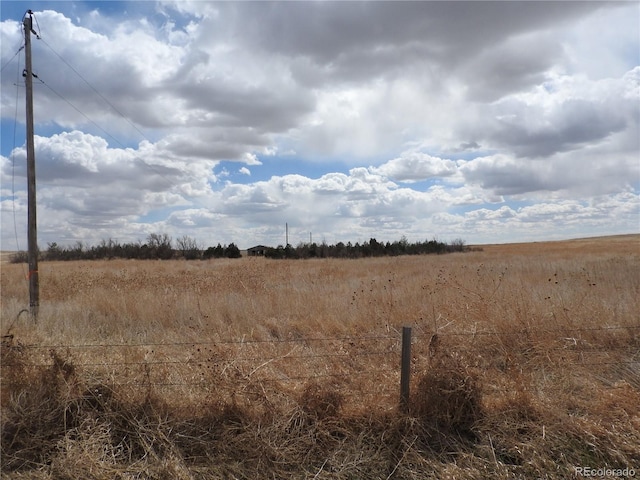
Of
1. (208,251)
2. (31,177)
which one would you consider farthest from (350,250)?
(31,177)

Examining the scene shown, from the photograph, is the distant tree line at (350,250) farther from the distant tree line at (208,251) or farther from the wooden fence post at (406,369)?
the wooden fence post at (406,369)

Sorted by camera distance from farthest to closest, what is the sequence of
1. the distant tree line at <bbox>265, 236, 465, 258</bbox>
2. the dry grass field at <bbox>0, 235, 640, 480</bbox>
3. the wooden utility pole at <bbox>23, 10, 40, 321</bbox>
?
the distant tree line at <bbox>265, 236, 465, 258</bbox>
the wooden utility pole at <bbox>23, 10, 40, 321</bbox>
the dry grass field at <bbox>0, 235, 640, 480</bbox>

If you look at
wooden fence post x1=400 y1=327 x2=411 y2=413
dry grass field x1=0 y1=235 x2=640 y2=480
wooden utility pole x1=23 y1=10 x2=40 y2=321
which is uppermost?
wooden utility pole x1=23 y1=10 x2=40 y2=321

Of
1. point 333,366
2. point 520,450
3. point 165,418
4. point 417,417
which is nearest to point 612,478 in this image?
point 520,450

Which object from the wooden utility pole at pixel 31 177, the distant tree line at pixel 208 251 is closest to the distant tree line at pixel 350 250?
the distant tree line at pixel 208 251

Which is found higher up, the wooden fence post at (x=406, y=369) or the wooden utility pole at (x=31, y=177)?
the wooden utility pole at (x=31, y=177)

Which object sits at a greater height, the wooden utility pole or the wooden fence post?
the wooden utility pole

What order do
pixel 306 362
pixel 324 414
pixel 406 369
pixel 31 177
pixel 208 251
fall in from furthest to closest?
pixel 208 251, pixel 31 177, pixel 306 362, pixel 406 369, pixel 324 414

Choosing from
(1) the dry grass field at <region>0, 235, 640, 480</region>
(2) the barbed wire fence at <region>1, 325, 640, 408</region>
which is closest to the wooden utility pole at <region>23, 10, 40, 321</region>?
(2) the barbed wire fence at <region>1, 325, 640, 408</region>

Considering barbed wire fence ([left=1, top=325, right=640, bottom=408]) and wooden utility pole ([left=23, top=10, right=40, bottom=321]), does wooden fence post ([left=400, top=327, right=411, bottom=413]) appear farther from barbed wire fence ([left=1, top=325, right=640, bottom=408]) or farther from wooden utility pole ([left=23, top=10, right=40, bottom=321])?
wooden utility pole ([left=23, top=10, right=40, bottom=321])

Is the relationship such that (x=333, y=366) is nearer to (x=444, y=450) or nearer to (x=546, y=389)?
(x=444, y=450)

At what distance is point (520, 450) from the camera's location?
410cm

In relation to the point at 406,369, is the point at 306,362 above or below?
below

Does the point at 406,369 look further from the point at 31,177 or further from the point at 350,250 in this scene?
the point at 350,250
